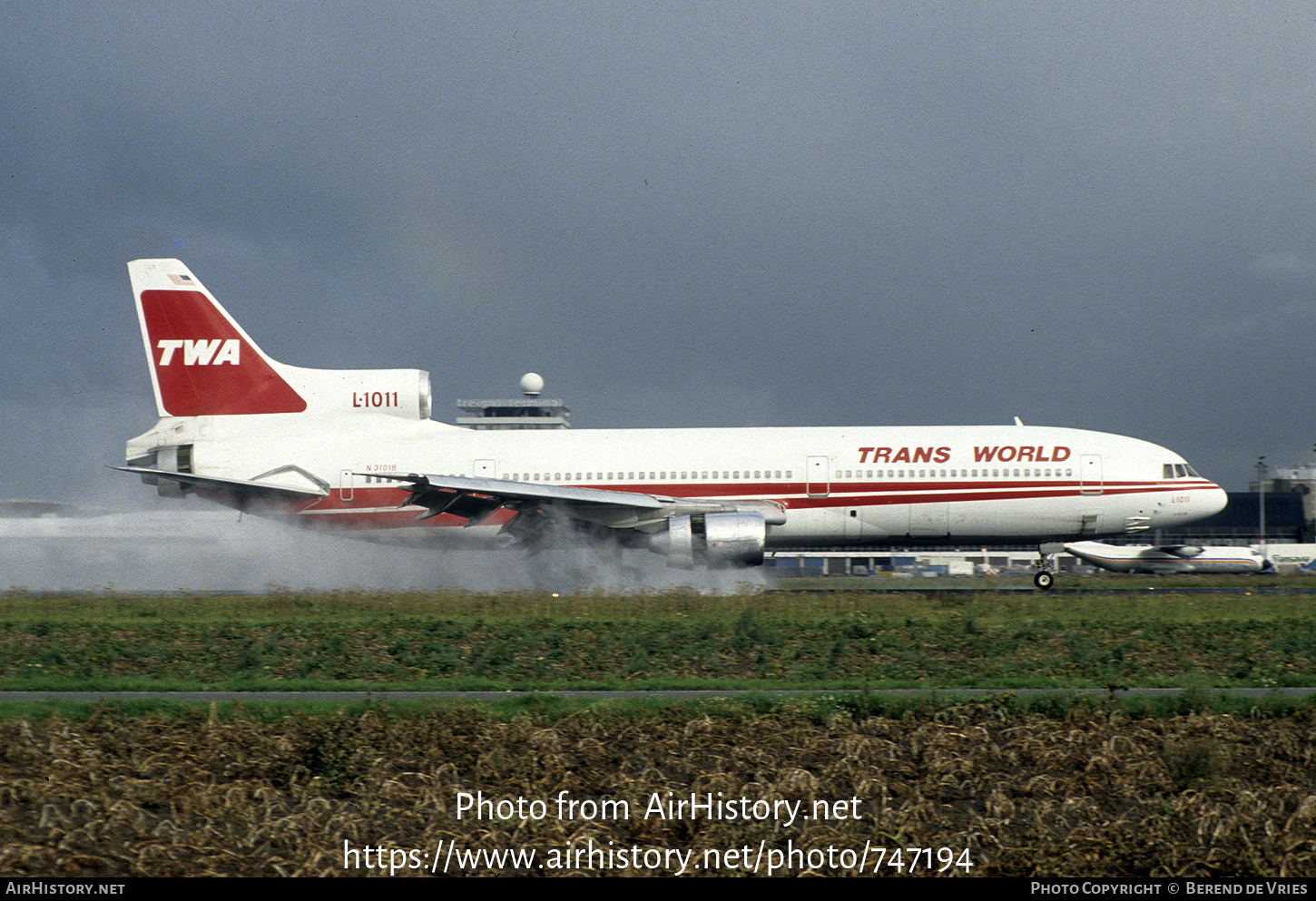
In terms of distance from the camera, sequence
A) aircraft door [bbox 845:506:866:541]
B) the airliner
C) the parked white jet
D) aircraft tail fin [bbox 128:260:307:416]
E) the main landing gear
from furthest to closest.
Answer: the parked white jet < aircraft tail fin [bbox 128:260:307:416] < the main landing gear < aircraft door [bbox 845:506:866:541] < the airliner

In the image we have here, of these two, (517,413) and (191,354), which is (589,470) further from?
(517,413)

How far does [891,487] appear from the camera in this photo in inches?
1199

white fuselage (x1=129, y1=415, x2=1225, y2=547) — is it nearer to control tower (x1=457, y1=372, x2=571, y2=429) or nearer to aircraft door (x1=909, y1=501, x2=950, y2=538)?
aircraft door (x1=909, y1=501, x2=950, y2=538)

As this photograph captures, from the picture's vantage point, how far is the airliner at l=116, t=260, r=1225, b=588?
3039 cm

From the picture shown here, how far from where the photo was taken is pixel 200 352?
32406 millimetres

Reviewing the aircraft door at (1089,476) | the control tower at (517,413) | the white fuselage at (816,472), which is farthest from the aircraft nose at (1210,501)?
the control tower at (517,413)

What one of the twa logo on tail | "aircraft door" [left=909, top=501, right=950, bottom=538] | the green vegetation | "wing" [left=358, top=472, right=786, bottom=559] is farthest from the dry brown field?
the twa logo on tail

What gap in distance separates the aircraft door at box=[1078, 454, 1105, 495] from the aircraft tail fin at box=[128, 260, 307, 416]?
23.5 meters

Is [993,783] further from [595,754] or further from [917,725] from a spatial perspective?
[595,754]

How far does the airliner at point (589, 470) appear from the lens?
30391 millimetres

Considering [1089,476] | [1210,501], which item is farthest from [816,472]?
[1210,501]

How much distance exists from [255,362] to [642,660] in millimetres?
20793

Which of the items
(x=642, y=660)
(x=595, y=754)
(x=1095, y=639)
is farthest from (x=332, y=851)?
(x=1095, y=639)

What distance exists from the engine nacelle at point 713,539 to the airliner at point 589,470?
3.1 inches
